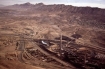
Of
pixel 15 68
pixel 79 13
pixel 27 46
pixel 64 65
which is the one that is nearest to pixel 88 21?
pixel 79 13

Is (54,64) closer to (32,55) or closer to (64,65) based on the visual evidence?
(64,65)

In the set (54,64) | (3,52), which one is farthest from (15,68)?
(3,52)

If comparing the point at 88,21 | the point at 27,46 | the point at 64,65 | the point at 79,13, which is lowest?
the point at 64,65

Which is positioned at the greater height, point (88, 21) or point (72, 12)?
point (72, 12)

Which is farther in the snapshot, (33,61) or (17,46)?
(17,46)

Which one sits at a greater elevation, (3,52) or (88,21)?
(88,21)

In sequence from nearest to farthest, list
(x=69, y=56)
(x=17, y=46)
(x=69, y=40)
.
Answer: (x=69, y=56)
(x=17, y=46)
(x=69, y=40)

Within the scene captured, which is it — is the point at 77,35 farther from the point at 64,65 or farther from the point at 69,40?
the point at 64,65

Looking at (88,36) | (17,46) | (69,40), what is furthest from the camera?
(88,36)

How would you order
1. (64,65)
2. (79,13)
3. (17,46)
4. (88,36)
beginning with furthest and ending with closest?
(79,13)
(88,36)
(17,46)
(64,65)
